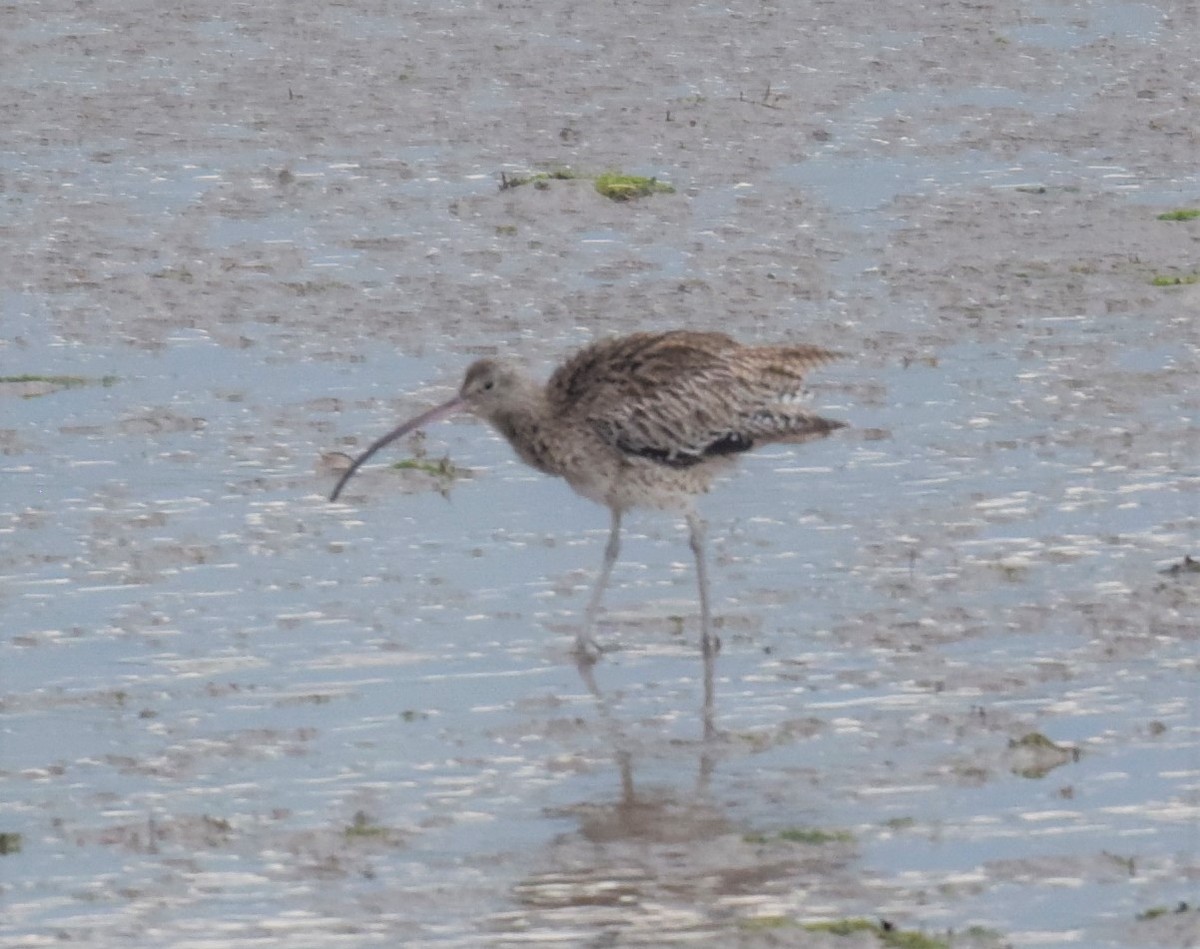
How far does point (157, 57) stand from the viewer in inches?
768

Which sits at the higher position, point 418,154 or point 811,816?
point 811,816

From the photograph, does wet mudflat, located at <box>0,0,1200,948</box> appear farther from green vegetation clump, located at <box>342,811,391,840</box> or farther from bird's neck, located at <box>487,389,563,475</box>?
bird's neck, located at <box>487,389,563,475</box>

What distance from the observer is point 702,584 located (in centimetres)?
887

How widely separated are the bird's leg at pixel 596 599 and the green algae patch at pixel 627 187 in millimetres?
5875

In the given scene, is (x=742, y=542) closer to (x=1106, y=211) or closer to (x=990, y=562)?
(x=990, y=562)

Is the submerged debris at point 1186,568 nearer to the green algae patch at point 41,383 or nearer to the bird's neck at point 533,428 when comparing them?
the bird's neck at point 533,428

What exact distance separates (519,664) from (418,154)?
8.14 m

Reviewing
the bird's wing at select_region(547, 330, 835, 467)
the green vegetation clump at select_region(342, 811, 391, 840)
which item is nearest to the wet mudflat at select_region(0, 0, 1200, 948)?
the green vegetation clump at select_region(342, 811, 391, 840)

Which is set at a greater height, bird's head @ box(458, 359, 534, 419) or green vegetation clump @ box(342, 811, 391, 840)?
bird's head @ box(458, 359, 534, 419)

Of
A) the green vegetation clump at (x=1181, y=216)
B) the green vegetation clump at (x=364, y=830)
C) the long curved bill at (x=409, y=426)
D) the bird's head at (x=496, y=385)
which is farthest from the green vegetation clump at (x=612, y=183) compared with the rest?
the green vegetation clump at (x=364, y=830)

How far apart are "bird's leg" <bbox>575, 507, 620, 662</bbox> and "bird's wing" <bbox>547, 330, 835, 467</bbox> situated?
27 centimetres

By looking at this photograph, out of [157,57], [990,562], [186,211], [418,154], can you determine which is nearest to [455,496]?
[990,562]

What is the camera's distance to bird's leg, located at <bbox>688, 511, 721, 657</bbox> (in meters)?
8.80

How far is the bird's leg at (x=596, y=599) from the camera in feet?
28.9
